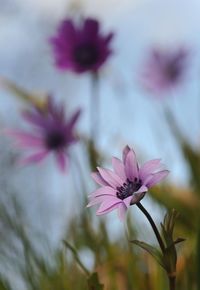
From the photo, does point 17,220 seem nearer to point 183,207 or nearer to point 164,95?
point 183,207

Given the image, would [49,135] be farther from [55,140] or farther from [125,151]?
[125,151]

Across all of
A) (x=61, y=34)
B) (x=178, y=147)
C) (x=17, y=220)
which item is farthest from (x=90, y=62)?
(x=178, y=147)

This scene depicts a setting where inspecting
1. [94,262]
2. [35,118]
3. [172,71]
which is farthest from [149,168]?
[172,71]

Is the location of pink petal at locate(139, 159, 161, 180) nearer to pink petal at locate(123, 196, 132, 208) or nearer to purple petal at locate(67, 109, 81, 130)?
pink petal at locate(123, 196, 132, 208)

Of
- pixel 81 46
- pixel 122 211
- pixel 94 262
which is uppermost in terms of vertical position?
pixel 81 46

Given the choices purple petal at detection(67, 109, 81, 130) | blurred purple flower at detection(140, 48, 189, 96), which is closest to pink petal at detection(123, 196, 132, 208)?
purple petal at detection(67, 109, 81, 130)

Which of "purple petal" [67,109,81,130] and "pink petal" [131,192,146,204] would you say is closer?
"pink petal" [131,192,146,204]
